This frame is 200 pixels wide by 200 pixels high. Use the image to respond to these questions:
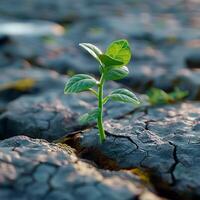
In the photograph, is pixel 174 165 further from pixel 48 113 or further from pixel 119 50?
pixel 48 113

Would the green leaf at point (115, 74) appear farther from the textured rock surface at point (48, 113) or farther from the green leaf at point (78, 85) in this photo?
the textured rock surface at point (48, 113)

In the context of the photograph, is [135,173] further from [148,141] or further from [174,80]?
[174,80]

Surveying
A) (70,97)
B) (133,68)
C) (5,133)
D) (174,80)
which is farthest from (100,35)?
(5,133)

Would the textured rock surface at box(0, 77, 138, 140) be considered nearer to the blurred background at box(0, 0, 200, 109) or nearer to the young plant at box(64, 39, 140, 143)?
the blurred background at box(0, 0, 200, 109)

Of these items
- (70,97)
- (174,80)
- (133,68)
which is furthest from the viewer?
(133,68)

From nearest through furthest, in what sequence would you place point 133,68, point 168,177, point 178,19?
point 168,177
point 133,68
point 178,19

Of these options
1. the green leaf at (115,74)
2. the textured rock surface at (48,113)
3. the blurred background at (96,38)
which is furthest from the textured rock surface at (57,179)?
the blurred background at (96,38)
